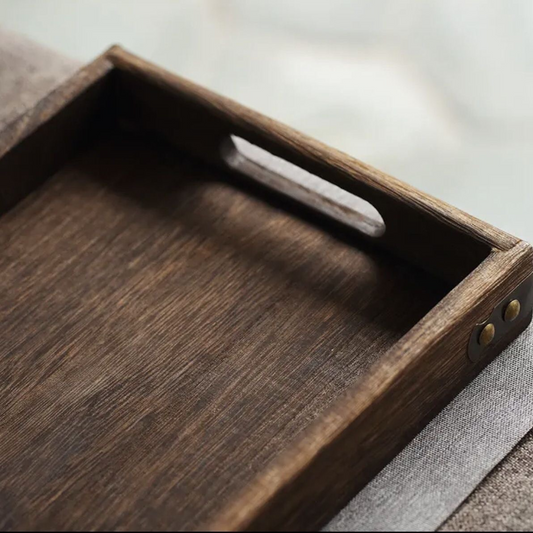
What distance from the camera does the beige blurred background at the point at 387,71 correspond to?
1322mm

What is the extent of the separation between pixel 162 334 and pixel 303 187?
210 millimetres

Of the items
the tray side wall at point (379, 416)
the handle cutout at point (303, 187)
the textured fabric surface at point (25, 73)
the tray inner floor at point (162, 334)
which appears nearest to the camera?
the tray side wall at point (379, 416)

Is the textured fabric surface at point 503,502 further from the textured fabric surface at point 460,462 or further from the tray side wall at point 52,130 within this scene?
the tray side wall at point 52,130

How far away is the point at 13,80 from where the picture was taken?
1.22 m

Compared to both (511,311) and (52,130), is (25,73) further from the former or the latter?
(511,311)

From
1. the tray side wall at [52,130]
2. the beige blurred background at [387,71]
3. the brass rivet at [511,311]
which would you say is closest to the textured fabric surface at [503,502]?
the brass rivet at [511,311]

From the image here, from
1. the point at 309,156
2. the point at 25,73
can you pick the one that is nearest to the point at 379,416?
the point at 309,156

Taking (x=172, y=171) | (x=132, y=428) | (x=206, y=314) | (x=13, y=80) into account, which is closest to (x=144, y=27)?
(x=13, y=80)

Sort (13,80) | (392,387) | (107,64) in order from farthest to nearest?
(13,80)
(107,64)
(392,387)

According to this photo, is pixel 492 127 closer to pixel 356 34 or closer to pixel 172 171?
pixel 356 34

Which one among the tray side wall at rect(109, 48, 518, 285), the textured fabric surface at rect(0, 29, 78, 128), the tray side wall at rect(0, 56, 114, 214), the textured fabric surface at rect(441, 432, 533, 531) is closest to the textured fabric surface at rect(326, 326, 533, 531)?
the textured fabric surface at rect(441, 432, 533, 531)

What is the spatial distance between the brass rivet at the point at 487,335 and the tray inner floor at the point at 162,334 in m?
0.08

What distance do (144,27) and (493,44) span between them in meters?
0.50

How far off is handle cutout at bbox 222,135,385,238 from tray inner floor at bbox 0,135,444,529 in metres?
0.02
